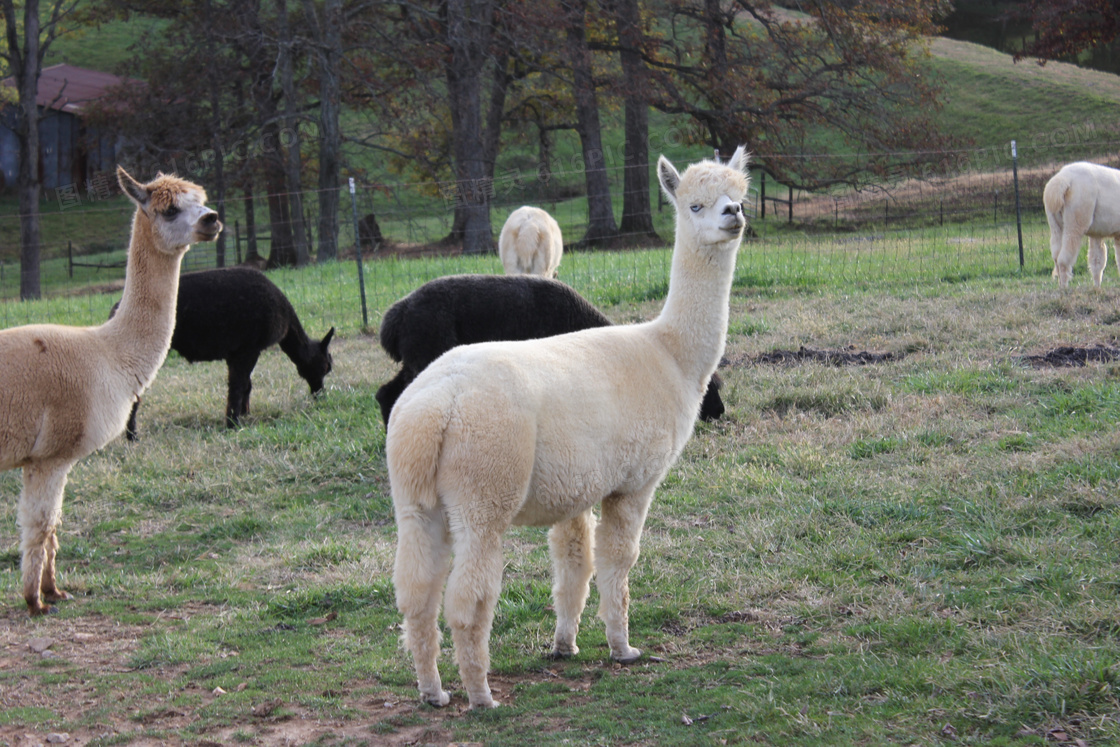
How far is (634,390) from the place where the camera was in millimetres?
4164

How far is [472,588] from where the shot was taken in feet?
11.5

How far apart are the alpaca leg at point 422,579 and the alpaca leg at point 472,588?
0.10m

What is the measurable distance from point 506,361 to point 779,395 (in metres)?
4.65

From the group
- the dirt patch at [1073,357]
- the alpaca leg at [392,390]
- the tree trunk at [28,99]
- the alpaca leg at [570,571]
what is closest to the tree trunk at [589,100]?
the tree trunk at [28,99]

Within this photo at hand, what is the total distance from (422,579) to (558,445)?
74cm

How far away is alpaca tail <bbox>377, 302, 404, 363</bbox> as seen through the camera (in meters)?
7.35

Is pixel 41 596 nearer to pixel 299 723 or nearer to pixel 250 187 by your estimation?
pixel 299 723

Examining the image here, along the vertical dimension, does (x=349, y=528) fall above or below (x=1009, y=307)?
below

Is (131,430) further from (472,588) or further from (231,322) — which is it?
(472,588)

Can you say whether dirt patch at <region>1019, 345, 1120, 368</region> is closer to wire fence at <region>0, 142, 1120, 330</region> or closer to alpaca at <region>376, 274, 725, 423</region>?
alpaca at <region>376, 274, 725, 423</region>

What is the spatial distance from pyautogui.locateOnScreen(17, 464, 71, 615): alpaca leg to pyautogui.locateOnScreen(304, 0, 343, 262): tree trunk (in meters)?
16.1

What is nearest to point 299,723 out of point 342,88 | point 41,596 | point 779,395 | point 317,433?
point 41,596

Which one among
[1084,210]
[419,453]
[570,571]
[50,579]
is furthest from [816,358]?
[50,579]

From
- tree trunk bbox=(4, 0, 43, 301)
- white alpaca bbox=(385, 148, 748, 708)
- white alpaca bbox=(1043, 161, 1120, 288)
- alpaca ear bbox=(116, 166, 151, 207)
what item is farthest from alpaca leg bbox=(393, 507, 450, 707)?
tree trunk bbox=(4, 0, 43, 301)
